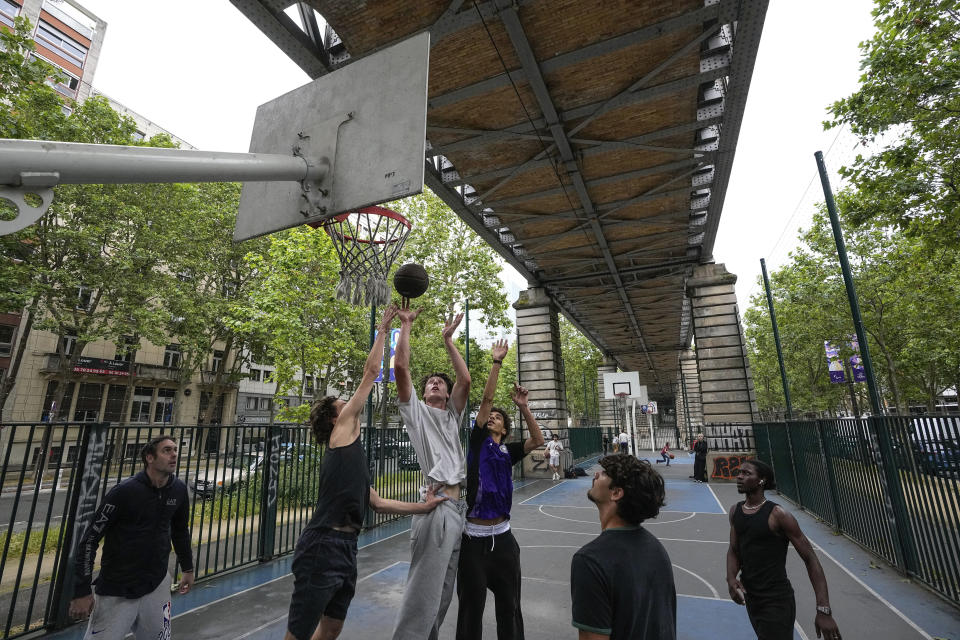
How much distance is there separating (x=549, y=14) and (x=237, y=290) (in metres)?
23.7

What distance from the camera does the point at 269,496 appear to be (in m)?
7.32

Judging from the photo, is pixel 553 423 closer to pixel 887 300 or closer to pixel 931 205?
pixel 931 205

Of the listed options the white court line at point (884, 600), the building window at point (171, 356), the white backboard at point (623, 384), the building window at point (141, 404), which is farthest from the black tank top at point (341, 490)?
the building window at point (141, 404)

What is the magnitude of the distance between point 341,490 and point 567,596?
12.3 feet

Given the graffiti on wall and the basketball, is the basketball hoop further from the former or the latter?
the graffiti on wall

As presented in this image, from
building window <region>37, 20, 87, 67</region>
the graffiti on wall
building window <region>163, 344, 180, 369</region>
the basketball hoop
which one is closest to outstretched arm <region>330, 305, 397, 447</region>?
the basketball hoop

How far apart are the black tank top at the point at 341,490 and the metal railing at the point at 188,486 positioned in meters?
3.04

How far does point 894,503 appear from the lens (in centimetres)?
614

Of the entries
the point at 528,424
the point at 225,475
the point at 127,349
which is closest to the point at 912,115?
the point at 528,424

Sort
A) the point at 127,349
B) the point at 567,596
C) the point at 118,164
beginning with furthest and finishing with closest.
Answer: the point at 127,349 < the point at 567,596 < the point at 118,164

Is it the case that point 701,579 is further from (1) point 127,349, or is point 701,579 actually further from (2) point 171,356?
(2) point 171,356

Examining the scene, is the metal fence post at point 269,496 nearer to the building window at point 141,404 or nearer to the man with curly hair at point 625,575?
the man with curly hair at point 625,575

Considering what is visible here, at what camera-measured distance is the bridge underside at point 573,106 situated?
22.9 feet

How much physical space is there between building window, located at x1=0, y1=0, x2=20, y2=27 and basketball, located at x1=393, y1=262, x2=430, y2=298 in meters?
36.0
